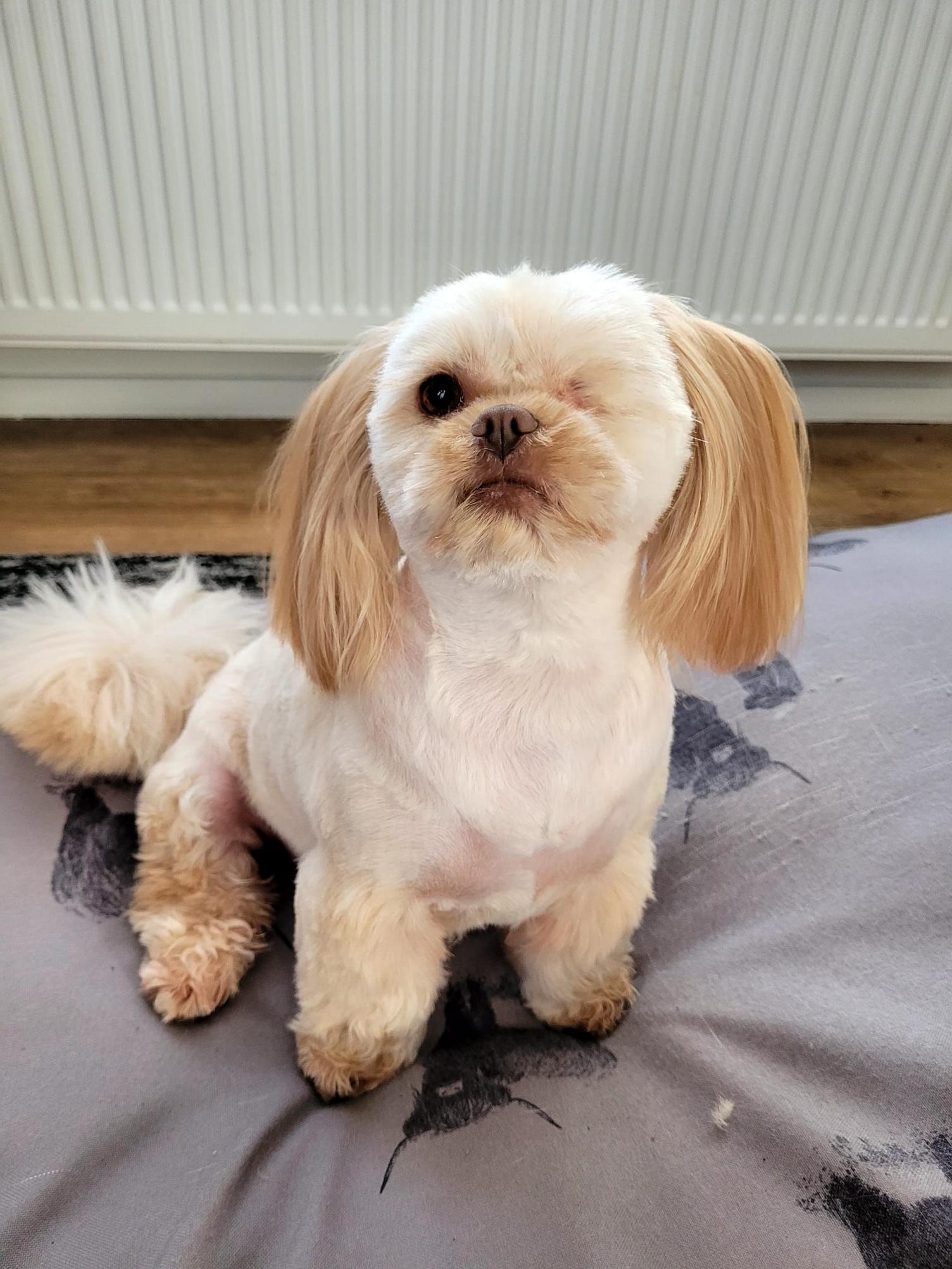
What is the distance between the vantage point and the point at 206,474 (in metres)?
2.02

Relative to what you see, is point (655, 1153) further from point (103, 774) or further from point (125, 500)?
point (125, 500)

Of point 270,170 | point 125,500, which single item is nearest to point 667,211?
point 270,170

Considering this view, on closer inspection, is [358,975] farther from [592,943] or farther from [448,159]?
[448,159]

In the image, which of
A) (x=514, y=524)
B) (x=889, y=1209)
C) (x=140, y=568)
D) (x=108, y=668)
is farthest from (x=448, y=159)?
(x=889, y=1209)

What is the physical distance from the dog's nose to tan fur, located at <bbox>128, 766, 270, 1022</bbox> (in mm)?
535

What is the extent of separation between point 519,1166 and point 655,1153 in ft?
0.33

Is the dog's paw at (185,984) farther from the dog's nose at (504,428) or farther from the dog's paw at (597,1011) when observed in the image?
the dog's nose at (504,428)

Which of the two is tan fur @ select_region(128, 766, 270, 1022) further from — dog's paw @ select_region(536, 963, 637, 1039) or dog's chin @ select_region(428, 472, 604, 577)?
dog's chin @ select_region(428, 472, 604, 577)

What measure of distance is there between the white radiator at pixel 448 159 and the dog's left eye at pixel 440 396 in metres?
1.38

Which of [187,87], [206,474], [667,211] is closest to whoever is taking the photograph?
[187,87]

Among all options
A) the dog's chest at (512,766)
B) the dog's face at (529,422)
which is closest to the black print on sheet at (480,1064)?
the dog's chest at (512,766)

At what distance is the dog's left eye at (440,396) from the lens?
2.02 feet

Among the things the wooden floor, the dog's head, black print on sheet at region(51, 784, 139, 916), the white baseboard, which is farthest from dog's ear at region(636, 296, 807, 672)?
the white baseboard

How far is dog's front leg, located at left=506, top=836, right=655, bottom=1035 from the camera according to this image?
2.72ft
